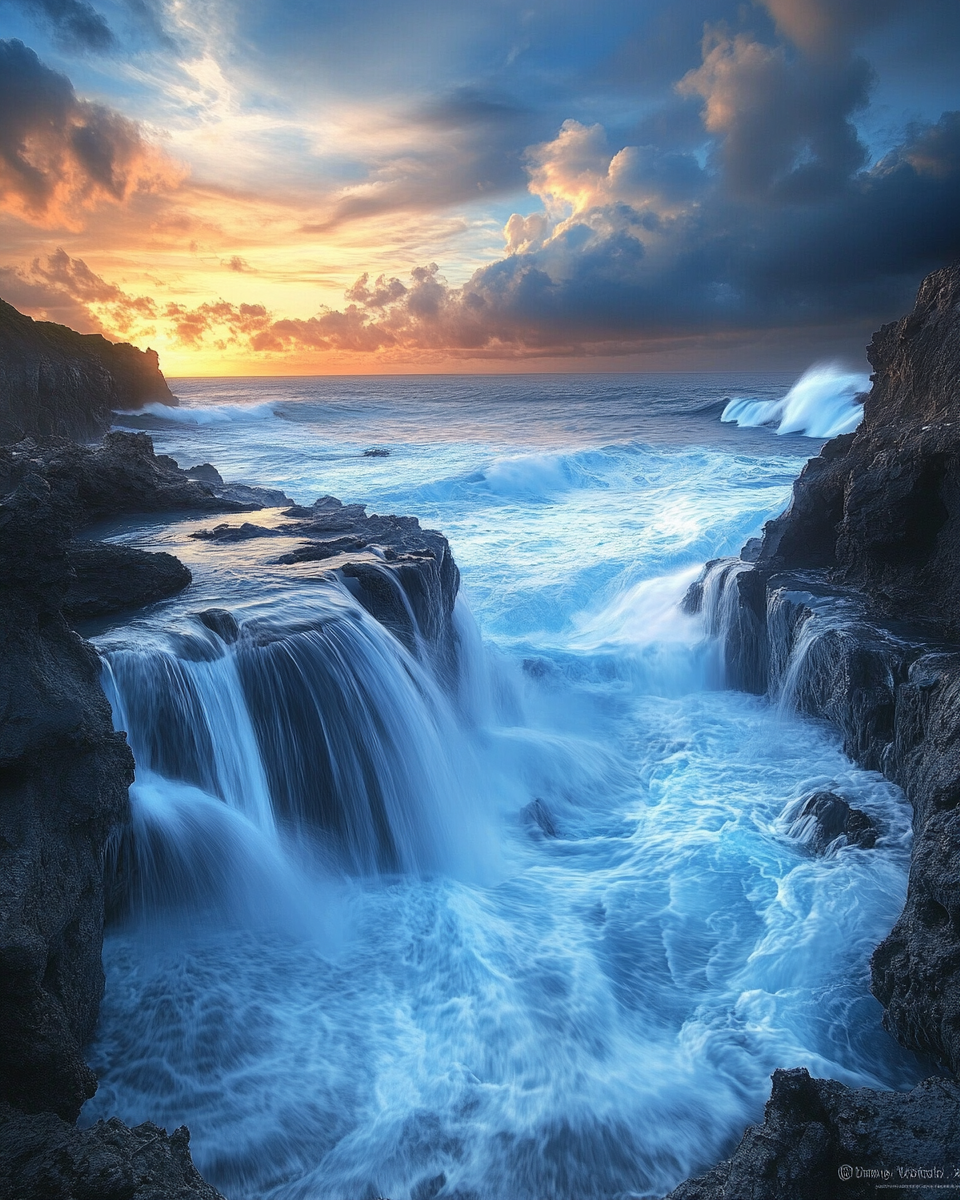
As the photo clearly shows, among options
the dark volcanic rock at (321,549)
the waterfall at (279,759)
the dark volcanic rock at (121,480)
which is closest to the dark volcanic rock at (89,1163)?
the waterfall at (279,759)

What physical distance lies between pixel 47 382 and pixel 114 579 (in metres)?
27.5

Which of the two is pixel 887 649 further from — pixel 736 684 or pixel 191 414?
pixel 191 414

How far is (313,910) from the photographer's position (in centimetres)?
601

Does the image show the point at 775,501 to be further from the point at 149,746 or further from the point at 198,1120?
the point at 198,1120

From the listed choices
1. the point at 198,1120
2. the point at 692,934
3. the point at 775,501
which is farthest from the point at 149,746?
the point at 775,501

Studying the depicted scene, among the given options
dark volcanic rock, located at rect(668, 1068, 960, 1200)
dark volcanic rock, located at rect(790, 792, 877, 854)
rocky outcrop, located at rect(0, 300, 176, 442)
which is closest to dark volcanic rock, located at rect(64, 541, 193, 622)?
dark volcanic rock, located at rect(668, 1068, 960, 1200)

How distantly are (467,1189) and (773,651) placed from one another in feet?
24.9

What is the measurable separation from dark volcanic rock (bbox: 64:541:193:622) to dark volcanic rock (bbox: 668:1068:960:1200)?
23.5ft

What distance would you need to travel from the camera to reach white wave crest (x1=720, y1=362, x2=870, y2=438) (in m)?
38.5

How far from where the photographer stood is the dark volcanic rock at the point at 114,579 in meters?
7.58

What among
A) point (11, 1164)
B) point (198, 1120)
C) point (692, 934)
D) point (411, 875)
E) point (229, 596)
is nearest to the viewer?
point (11, 1164)

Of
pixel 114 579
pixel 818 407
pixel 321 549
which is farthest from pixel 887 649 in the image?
pixel 818 407

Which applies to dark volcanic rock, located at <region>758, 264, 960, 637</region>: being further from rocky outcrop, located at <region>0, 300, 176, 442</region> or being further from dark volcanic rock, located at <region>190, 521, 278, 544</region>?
rocky outcrop, located at <region>0, 300, 176, 442</region>

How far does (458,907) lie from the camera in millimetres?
6289
